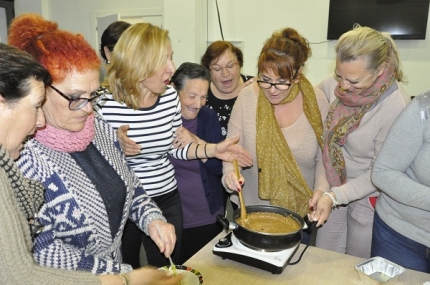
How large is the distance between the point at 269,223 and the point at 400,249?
0.53 m

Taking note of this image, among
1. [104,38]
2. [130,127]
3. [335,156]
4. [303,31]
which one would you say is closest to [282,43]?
[335,156]

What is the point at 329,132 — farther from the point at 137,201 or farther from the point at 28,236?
the point at 28,236

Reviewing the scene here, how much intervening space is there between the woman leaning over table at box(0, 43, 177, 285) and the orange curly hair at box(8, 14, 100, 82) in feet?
0.46

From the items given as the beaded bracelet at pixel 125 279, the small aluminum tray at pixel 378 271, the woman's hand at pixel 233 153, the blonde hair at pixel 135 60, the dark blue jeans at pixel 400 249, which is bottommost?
the dark blue jeans at pixel 400 249

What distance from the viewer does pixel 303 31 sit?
3902 millimetres

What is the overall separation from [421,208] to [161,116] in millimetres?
1132

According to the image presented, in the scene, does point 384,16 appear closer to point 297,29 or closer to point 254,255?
point 297,29

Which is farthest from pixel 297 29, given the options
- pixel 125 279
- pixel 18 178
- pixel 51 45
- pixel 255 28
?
pixel 18 178

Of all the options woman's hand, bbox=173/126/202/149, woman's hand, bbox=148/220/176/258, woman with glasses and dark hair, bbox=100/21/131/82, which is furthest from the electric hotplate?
woman with glasses and dark hair, bbox=100/21/131/82

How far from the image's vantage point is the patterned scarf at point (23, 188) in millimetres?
779

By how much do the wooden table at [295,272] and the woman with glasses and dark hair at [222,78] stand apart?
3.62 feet

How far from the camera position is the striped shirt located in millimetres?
1659

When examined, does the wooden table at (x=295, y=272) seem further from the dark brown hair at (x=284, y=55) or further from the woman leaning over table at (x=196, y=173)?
the dark brown hair at (x=284, y=55)

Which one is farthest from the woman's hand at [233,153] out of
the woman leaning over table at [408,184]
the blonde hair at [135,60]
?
the woman leaning over table at [408,184]
